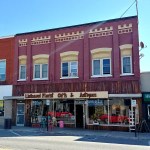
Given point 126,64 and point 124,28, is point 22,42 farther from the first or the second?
point 126,64

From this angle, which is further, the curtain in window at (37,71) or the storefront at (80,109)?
the curtain in window at (37,71)

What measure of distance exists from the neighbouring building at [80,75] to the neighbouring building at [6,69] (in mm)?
640

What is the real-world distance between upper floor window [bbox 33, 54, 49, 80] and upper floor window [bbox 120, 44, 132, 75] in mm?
7372

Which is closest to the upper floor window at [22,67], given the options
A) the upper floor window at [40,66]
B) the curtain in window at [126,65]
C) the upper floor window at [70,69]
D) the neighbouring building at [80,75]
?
the neighbouring building at [80,75]

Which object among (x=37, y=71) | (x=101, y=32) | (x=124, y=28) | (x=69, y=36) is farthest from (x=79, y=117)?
(x=124, y=28)

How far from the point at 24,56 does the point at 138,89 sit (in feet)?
39.1

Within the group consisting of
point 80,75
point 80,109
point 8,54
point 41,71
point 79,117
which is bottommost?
point 79,117

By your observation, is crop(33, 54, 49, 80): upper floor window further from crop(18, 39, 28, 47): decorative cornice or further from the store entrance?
the store entrance

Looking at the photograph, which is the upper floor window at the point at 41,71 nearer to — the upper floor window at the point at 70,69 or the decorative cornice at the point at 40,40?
the upper floor window at the point at 70,69

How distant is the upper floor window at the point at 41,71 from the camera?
26.8 meters

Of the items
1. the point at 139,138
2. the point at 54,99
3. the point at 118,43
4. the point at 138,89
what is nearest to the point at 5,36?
the point at 54,99

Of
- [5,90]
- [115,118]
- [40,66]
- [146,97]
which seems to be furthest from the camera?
[5,90]

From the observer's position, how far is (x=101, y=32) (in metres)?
24.5

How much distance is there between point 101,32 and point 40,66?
6.83 meters
